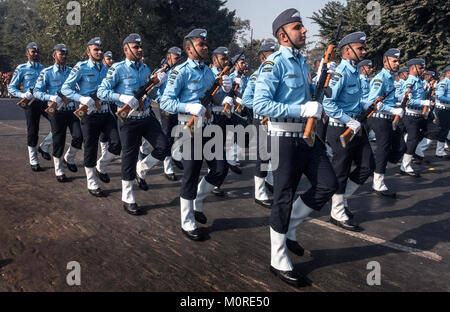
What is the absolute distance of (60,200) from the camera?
553 centimetres

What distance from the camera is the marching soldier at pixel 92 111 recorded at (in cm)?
586

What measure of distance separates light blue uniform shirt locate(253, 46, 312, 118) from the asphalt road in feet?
5.21

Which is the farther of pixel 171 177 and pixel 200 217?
pixel 171 177

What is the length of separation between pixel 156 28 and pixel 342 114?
2455 centimetres

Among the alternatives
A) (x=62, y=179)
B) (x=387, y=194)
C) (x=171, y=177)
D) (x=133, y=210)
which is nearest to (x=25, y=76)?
(x=62, y=179)

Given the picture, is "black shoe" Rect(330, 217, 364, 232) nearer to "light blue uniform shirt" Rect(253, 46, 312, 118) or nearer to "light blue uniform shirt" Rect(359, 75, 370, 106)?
"light blue uniform shirt" Rect(253, 46, 312, 118)

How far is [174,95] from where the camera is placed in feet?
14.5

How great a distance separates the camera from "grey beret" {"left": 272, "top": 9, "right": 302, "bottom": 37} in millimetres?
3443

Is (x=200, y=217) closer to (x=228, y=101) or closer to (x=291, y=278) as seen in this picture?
(x=291, y=278)

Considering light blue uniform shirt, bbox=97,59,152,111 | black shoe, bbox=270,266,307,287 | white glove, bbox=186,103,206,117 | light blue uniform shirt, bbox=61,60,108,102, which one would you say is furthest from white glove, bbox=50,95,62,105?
black shoe, bbox=270,266,307,287

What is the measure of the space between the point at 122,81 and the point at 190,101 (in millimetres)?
Result: 1355

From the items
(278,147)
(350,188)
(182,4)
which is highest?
(182,4)
